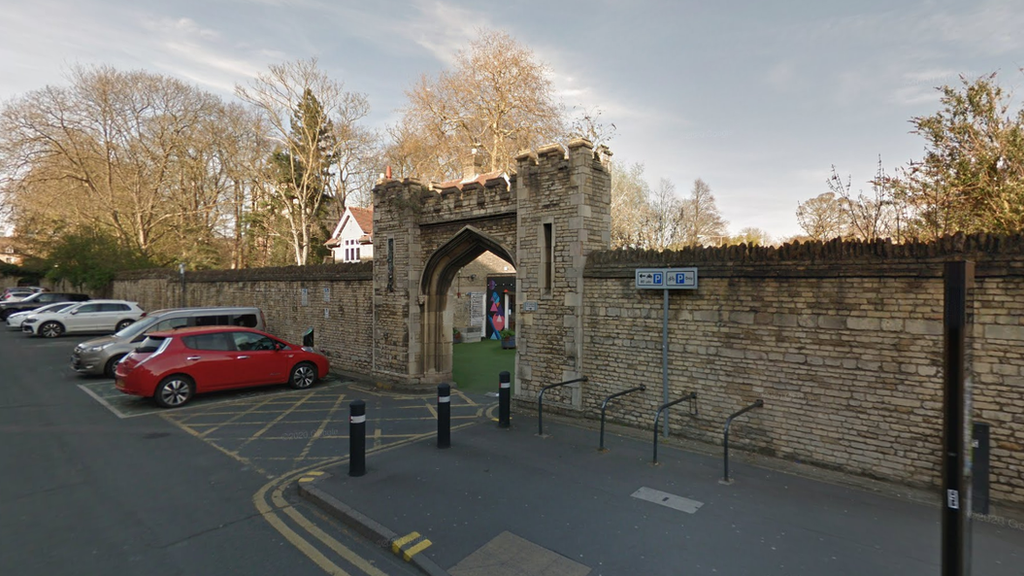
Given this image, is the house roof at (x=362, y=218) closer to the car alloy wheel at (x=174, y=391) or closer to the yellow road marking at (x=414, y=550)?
the car alloy wheel at (x=174, y=391)

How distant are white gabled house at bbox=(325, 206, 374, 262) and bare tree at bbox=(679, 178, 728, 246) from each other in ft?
73.0

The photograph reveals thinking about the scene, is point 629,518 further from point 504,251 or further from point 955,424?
point 504,251

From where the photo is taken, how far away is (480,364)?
17156 millimetres

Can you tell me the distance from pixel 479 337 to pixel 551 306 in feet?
47.0

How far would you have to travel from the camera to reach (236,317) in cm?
1586

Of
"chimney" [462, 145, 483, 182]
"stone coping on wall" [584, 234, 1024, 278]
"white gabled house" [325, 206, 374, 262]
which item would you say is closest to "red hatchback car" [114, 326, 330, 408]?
"stone coping on wall" [584, 234, 1024, 278]

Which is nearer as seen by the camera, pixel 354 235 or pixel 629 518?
pixel 629 518

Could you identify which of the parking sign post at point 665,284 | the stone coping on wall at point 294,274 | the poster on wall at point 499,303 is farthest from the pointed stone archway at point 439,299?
the poster on wall at point 499,303

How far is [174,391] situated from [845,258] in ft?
43.4

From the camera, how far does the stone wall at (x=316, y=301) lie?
14594 millimetres

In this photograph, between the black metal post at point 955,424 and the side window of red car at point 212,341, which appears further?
the side window of red car at point 212,341

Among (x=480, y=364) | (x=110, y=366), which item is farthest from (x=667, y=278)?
(x=110, y=366)

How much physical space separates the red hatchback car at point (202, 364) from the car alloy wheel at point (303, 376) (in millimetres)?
27

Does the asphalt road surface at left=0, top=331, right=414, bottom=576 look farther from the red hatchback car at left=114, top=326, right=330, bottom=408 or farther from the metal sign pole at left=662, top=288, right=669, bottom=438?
the metal sign pole at left=662, top=288, right=669, bottom=438
